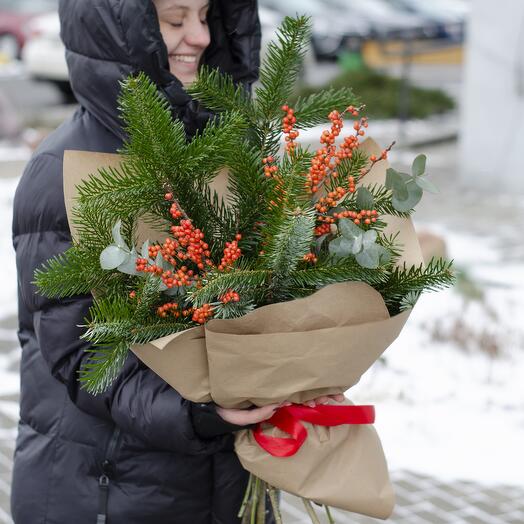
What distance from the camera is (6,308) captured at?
6699 millimetres

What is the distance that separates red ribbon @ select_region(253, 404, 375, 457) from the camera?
7.00 feet

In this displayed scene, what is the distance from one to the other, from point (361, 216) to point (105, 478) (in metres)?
0.90

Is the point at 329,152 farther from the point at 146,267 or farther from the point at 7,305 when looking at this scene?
the point at 7,305

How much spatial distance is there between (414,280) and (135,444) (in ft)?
2.46

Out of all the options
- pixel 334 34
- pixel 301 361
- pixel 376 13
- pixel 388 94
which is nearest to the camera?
pixel 301 361

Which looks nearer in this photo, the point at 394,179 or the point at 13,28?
the point at 394,179

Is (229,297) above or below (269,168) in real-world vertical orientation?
below

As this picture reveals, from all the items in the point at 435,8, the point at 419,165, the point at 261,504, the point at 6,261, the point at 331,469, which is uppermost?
the point at 419,165

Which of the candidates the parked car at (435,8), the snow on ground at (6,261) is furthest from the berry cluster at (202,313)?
the parked car at (435,8)

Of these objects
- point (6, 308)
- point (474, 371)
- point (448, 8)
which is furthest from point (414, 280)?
point (448, 8)

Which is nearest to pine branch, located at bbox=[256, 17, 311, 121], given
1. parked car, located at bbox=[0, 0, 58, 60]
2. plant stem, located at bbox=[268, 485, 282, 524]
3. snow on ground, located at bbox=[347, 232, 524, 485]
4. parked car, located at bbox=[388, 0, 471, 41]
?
plant stem, located at bbox=[268, 485, 282, 524]

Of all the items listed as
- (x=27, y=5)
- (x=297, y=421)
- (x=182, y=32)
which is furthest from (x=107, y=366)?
(x=27, y=5)

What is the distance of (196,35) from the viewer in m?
2.47

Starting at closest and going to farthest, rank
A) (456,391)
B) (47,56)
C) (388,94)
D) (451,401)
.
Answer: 1. (451,401)
2. (456,391)
3. (388,94)
4. (47,56)
